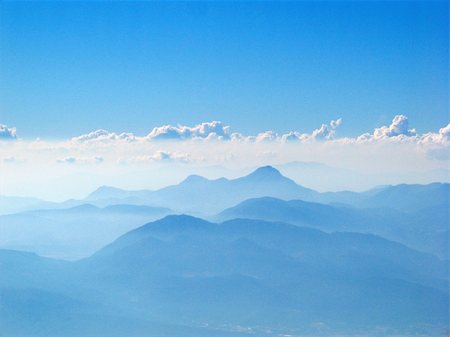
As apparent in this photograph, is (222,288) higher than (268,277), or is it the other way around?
(268,277)

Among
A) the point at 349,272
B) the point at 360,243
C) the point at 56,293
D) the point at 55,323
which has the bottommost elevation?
the point at 55,323

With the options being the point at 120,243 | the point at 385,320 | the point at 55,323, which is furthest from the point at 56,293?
the point at 385,320

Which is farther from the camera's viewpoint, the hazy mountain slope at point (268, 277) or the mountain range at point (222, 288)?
the hazy mountain slope at point (268, 277)

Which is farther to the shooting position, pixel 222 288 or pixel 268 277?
pixel 268 277

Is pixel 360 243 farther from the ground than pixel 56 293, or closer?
farther from the ground

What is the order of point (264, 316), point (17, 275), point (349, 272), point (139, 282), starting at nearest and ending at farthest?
1. point (264, 316)
2. point (17, 275)
3. point (139, 282)
4. point (349, 272)

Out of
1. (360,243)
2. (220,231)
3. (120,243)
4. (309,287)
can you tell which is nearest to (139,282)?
(120,243)

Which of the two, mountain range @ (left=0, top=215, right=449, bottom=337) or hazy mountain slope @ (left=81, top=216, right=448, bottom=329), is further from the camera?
hazy mountain slope @ (left=81, top=216, right=448, bottom=329)

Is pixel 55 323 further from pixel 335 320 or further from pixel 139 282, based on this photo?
pixel 335 320

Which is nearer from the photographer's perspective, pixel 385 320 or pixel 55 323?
pixel 55 323

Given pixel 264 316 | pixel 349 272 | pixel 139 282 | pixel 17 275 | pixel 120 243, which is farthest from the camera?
pixel 120 243
